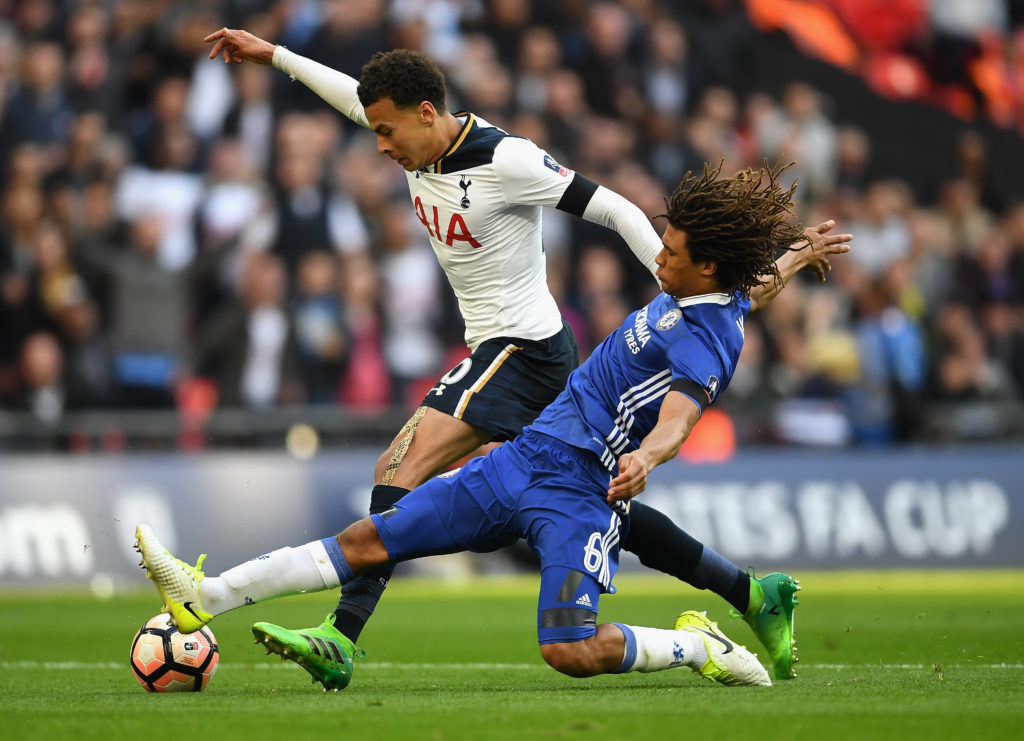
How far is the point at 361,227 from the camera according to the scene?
14.4 metres

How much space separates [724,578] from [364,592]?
5.38 feet

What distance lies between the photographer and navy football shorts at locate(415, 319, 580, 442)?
672 centimetres

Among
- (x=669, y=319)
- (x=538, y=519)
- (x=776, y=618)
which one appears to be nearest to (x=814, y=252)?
(x=669, y=319)

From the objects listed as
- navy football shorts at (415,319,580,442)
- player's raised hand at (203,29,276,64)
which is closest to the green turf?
navy football shorts at (415,319,580,442)

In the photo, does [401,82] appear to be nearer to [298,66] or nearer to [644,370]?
[298,66]

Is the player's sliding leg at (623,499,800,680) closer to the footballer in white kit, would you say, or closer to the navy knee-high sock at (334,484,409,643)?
the footballer in white kit

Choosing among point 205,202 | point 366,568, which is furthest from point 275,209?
point 366,568

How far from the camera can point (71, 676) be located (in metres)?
6.99

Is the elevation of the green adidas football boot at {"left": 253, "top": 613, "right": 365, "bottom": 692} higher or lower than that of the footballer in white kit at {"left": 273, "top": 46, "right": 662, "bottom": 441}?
lower

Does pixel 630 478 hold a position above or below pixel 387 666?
above

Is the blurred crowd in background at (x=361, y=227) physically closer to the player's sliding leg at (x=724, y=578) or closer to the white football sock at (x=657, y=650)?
the player's sliding leg at (x=724, y=578)

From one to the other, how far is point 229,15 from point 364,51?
196cm

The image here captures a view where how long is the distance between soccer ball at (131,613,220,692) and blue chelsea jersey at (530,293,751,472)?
5.79ft

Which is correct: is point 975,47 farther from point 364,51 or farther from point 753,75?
point 364,51
